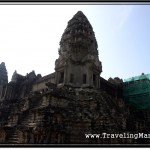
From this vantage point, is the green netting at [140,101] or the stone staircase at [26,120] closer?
the stone staircase at [26,120]

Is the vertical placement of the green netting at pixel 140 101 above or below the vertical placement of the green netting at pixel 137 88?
below

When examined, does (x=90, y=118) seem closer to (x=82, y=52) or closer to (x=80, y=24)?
(x=82, y=52)

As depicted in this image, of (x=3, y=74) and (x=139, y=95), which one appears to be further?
(x=3, y=74)

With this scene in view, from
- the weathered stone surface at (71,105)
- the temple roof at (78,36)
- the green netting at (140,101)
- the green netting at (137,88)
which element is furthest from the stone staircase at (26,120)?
the green netting at (137,88)

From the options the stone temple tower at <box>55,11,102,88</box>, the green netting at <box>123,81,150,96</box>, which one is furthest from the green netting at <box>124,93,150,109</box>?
the stone temple tower at <box>55,11,102,88</box>

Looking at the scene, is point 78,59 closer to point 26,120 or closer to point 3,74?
point 26,120

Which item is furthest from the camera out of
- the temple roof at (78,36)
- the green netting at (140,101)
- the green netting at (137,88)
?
Result: the green netting at (137,88)

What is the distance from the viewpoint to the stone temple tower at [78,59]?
1168 inches

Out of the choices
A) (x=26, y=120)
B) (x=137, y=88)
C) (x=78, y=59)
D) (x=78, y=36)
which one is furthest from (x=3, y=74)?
(x=26, y=120)

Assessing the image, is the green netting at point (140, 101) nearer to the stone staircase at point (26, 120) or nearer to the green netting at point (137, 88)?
the green netting at point (137, 88)

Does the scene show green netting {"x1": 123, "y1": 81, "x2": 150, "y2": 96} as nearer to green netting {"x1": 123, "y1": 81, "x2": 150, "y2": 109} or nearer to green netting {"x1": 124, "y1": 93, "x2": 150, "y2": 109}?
green netting {"x1": 123, "y1": 81, "x2": 150, "y2": 109}

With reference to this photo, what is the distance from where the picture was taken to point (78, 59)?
102 ft

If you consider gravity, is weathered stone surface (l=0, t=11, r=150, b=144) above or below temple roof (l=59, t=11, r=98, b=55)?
below

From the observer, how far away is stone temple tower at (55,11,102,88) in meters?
29.7
